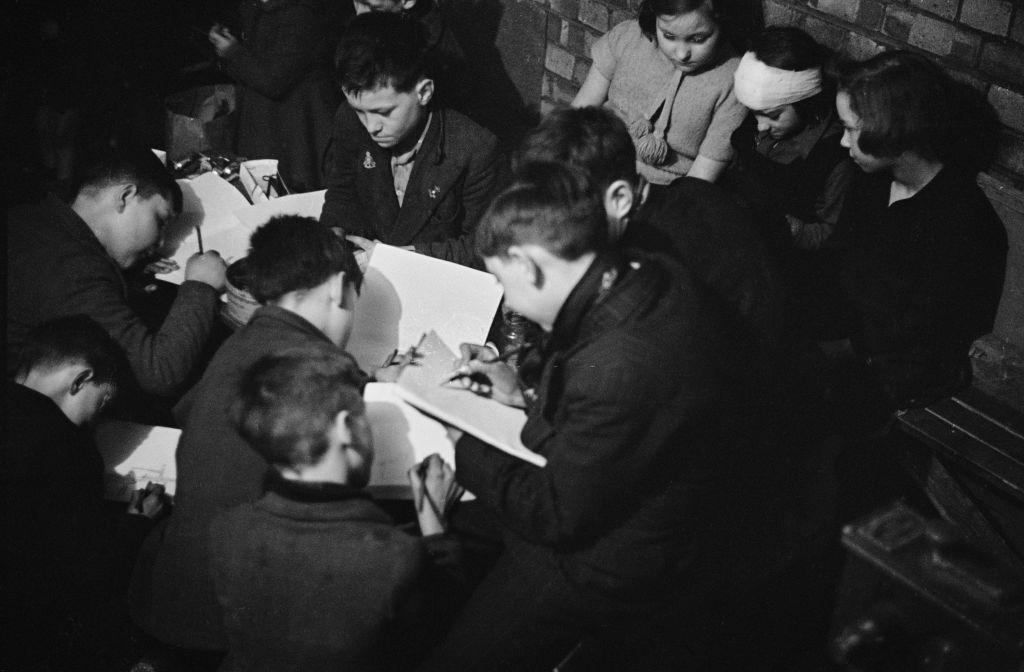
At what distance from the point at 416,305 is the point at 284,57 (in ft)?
5.85

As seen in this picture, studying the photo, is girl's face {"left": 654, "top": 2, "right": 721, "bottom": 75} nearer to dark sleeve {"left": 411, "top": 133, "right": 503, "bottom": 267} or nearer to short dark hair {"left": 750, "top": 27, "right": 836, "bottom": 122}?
short dark hair {"left": 750, "top": 27, "right": 836, "bottom": 122}

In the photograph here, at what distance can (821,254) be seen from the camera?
3021 millimetres

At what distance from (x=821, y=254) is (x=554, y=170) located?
145 centimetres

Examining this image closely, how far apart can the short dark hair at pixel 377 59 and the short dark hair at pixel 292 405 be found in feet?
4.45

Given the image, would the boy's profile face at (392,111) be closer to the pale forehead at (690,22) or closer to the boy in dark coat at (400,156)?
the boy in dark coat at (400,156)

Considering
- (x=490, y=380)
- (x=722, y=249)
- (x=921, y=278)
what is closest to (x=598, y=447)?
(x=490, y=380)

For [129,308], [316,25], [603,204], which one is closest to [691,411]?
[603,204]

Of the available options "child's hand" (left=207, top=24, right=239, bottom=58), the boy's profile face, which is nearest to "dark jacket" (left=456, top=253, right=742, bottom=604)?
the boy's profile face

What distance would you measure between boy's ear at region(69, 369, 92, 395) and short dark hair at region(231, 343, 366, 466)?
2.71 ft

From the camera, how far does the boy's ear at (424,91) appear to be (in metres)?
3.04

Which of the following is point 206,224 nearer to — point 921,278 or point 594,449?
point 594,449

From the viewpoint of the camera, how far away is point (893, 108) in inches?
99.2

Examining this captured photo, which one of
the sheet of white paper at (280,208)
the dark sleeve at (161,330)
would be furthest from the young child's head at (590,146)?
the dark sleeve at (161,330)

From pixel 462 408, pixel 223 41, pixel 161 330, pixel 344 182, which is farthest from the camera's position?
pixel 223 41
